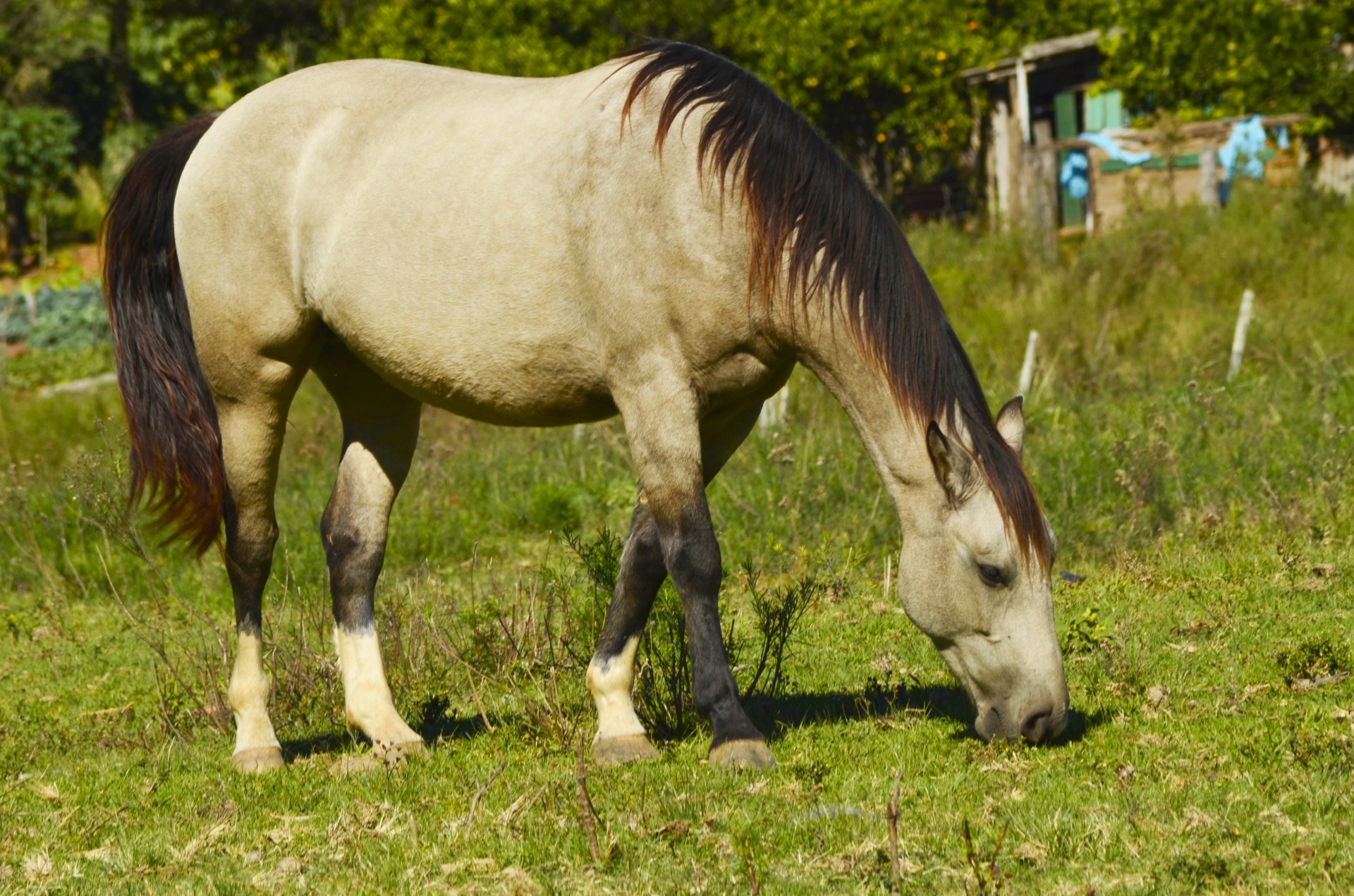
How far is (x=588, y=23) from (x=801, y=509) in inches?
673

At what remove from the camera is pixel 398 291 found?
A: 4.69 meters

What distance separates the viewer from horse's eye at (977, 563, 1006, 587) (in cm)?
407

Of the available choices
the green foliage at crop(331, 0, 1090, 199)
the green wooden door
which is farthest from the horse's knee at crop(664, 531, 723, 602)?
the green wooden door

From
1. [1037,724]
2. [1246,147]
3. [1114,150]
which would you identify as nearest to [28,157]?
[1114,150]

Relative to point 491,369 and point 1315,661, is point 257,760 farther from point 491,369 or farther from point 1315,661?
point 1315,661

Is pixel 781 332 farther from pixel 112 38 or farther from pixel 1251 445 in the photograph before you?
pixel 112 38

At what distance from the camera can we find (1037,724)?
4.06m

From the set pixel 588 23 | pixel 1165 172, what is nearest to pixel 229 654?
pixel 1165 172

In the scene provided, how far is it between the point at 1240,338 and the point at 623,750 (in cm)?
836

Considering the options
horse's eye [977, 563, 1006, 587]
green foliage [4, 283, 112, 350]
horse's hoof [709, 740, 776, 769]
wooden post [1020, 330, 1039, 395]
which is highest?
horse's eye [977, 563, 1006, 587]

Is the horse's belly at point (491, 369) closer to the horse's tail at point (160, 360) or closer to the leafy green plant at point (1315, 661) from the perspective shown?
the horse's tail at point (160, 360)

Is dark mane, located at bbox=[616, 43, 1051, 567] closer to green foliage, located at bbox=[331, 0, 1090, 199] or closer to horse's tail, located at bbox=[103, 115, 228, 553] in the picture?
horse's tail, located at bbox=[103, 115, 228, 553]

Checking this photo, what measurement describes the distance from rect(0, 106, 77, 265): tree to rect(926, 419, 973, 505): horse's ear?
26.3 meters

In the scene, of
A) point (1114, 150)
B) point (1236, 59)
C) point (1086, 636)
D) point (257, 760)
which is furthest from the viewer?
point (1114, 150)
